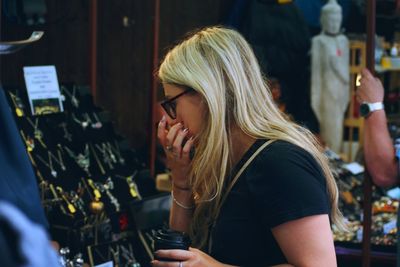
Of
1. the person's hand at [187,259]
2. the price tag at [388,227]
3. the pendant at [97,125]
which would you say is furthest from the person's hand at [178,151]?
the price tag at [388,227]

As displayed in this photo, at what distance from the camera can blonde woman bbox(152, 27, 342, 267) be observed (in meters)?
1.80

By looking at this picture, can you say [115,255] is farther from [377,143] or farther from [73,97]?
[377,143]

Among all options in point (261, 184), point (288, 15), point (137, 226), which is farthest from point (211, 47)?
point (288, 15)

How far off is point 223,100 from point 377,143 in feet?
3.86

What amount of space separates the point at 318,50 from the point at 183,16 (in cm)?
98

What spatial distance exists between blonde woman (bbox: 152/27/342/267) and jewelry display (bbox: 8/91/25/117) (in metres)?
1.17

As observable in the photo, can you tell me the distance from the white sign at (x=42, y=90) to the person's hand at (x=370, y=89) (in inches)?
46.4

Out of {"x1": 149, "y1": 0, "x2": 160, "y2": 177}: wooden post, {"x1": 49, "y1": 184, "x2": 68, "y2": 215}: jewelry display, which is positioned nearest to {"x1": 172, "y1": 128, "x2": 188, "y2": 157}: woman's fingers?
{"x1": 49, "y1": 184, "x2": 68, "y2": 215}: jewelry display

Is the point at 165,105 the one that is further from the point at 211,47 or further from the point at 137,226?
the point at 137,226

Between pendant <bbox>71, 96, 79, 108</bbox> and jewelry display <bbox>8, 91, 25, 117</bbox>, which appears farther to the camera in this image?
pendant <bbox>71, 96, 79, 108</bbox>

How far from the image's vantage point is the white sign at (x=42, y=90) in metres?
3.11

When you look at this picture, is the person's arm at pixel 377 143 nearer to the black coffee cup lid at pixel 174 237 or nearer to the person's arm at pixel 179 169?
the person's arm at pixel 179 169

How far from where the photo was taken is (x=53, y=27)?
399 centimetres

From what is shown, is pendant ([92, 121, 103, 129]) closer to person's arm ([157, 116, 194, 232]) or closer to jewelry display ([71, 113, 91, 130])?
jewelry display ([71, 113, 91, 130])
